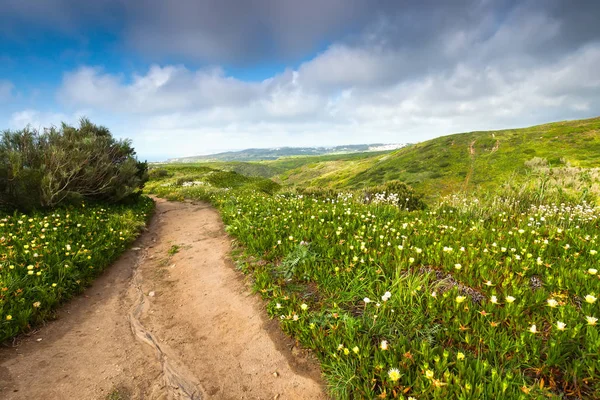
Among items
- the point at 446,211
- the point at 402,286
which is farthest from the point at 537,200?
the point at 402,286

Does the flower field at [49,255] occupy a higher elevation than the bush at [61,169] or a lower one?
lower

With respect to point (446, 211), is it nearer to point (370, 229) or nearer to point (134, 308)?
point (370, 229)

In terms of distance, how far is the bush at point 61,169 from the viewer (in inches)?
363

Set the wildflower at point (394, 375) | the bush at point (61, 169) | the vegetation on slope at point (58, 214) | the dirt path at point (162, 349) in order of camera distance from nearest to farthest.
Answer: the wildflower at point (394, 375)
the dirt path at point (162, 349)
the vegetation on slope at point (58, 214)
the bush at point (61, 169)

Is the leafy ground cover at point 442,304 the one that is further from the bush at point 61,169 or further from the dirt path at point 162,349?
the bush at point 61,169

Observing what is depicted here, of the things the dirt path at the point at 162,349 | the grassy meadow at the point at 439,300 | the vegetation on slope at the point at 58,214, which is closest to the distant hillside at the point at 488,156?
the grassy meadow at the point at 439,300

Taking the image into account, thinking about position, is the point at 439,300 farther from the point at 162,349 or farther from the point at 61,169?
the point at 61,169

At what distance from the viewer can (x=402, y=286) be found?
4.04 metres

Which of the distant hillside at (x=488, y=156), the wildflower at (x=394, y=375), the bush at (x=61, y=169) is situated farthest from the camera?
the distant hillside at (x=488, y=156)

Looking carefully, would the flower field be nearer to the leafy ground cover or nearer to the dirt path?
the dirt path

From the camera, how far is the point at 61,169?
10234 millimetres

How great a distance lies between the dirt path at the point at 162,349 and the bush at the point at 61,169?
5441 millimetres

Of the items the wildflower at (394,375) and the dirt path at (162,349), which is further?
the dirt path at (162,349)

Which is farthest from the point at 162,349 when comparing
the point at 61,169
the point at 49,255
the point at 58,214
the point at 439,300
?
the point at 61,169
